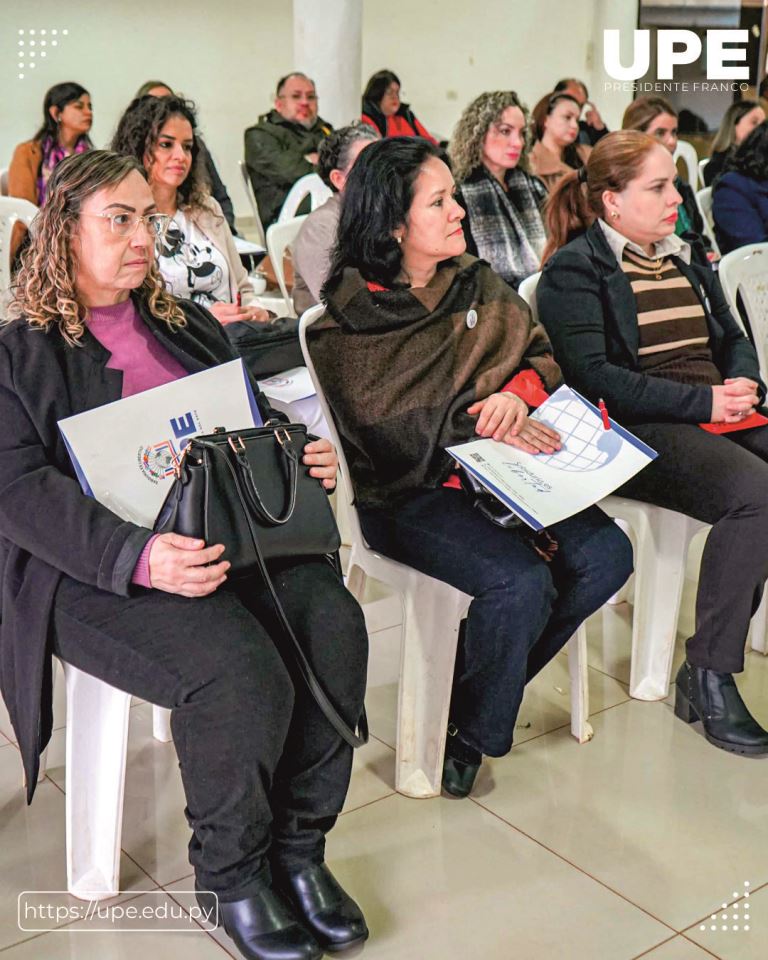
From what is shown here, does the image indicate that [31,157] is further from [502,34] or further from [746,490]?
[502,34]

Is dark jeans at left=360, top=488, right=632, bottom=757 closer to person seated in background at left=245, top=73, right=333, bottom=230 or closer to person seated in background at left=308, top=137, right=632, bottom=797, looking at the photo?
person seated in background at left=308, top=137, right=632, bottom=797

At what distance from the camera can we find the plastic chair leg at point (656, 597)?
2.39 meters

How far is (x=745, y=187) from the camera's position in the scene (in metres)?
4.07

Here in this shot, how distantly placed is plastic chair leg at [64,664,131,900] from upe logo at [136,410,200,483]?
0.33 m

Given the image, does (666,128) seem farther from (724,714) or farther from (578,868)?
(578,868)

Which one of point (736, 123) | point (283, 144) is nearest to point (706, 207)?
point (736, 123)

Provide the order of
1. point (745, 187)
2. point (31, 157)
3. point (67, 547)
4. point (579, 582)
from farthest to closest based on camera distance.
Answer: point (31, 157)
point (745, 187)
point (579, 582)
point (67, 547)

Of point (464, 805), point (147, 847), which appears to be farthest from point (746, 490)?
point (147, 847)

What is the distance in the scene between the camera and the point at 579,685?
2.26 m

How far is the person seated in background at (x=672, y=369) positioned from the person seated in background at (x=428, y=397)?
24cm

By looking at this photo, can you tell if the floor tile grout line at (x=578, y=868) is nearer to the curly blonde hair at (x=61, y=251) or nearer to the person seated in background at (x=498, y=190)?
the curly blonde hair at (x=61, y=251)

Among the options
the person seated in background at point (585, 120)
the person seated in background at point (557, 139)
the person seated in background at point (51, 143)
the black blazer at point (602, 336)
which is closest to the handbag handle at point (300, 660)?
the black blazer at point (602, 336)

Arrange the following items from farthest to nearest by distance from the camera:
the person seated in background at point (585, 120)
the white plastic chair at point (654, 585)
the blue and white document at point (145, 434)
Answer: the person seated in background at point (585, 120) < the white plastic chair at point (654, 585) < the blue and white document at point (145, 434)

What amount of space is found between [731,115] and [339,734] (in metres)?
4.79
